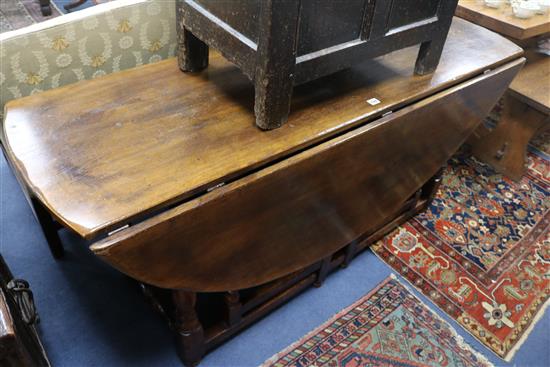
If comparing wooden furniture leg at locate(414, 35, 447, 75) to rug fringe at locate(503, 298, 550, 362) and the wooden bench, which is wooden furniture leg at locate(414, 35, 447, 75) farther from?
rug fringe at locate(503, 298, 550, 362)

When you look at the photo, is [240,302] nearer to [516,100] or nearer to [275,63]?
[275,63]

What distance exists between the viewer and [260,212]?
959 millimetres

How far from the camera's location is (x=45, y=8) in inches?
118

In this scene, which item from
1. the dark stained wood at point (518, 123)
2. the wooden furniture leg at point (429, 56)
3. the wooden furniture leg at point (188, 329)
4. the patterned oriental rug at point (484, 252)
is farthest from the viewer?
the dark stained wood at point (518, 123)

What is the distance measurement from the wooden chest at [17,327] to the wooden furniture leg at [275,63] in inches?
24.7

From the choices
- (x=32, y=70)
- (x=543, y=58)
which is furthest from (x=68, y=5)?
(x=543, y=58)

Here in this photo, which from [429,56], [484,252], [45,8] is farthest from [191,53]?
[45,8]

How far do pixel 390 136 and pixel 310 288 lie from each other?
65cm

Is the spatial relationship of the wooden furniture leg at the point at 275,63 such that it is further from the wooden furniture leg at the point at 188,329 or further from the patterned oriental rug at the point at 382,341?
the patterned oriental rug at the point at 382,341

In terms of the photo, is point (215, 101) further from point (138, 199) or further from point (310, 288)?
point (310, 288)

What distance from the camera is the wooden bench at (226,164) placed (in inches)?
32.0

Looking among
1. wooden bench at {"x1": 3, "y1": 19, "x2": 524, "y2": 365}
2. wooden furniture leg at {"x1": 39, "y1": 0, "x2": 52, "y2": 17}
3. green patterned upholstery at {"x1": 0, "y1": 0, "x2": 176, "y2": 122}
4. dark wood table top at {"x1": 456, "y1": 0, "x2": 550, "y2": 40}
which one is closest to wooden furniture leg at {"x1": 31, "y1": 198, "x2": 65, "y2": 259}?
wooden bench at {"x1": 3, "y1": 19, "x2": 524, "y2": 365}

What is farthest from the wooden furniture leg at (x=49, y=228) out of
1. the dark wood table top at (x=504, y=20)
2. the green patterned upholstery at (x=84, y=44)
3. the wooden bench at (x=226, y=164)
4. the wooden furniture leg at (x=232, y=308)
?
the dark wood table top at (x=504, y=20)

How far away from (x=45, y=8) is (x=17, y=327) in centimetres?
279
